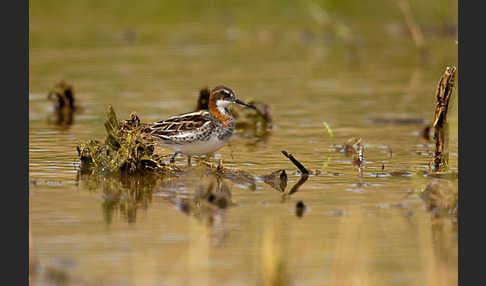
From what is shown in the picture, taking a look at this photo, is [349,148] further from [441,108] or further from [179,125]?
[179,125]

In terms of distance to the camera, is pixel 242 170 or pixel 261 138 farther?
pixel 261 138

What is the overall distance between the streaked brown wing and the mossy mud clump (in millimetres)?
347

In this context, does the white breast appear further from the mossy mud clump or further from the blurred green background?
the blurred green background

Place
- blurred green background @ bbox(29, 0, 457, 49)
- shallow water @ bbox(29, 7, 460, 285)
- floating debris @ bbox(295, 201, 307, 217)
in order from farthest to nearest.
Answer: blurred green background @ bbox(29, 0, 457, 49) < floating debris @ bbox(295, 201, 307, 217) < shallow water @ bbox(29, 7, 460, 285)

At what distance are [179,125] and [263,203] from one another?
270cm

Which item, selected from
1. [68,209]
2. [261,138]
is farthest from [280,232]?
[261,138]

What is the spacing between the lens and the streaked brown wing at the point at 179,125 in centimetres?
1363

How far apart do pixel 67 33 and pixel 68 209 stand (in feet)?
75.1

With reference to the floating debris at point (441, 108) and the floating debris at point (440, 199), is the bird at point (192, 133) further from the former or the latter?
the floating debris at point (440, 199)

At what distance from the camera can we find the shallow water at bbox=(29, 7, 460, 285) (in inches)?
344

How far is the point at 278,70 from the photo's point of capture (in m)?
26.5

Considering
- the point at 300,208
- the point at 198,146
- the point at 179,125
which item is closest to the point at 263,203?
the point at 300,208

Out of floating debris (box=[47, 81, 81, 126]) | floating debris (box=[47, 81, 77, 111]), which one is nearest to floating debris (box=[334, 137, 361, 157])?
floating debris (box=[47, 81, 81, 126])

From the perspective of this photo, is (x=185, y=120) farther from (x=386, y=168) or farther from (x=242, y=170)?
(x=386, y=168)
